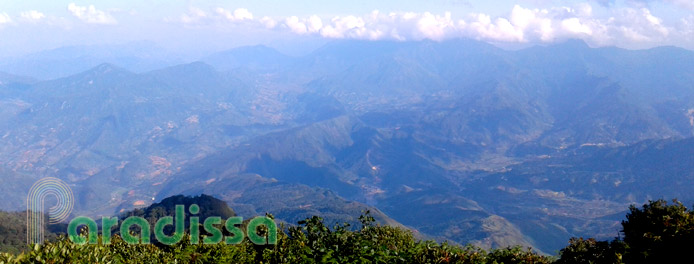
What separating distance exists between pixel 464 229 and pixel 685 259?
577ft

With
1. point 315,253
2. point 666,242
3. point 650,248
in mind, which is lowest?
point 315,253

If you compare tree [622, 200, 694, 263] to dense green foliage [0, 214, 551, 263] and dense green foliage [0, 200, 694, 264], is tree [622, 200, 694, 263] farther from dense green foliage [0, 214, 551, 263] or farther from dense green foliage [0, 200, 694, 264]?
dense green foliage [0, 214, 551, 263]

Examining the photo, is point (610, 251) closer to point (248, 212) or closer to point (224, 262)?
point (224, 262)

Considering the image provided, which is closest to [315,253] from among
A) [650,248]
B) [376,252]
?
[376,252]

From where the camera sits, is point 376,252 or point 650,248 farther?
point 650,248

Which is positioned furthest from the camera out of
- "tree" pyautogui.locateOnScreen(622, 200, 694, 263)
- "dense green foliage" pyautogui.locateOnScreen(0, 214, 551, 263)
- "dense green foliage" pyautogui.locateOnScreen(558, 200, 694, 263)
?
"tree" pyautogui.locateOnScreen(622, 200, 694, 263)

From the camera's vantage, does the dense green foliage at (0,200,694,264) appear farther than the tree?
No

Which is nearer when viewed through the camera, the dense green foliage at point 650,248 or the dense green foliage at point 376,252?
the dense green foliage at point 376,252

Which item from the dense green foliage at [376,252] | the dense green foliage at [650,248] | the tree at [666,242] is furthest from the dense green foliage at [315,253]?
the tree at [666,242]

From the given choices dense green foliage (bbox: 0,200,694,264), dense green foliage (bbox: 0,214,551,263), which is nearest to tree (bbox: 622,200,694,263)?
dense green foliage (bbox: 0,200,694,264)

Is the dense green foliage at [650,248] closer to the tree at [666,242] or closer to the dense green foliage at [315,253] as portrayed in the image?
the tree at [666,242]

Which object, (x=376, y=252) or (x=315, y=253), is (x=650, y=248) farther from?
(x=315, y=253)

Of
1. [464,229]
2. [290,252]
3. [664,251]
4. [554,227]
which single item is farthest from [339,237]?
[554,227]

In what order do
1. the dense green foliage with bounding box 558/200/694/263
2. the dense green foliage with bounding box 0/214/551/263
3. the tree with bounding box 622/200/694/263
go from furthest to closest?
the tree with bounding box 622/200/694/263, the dense green foliage with bounding box 558/200/694/263, the dense green foliage with bounding box 0/214/551/263
